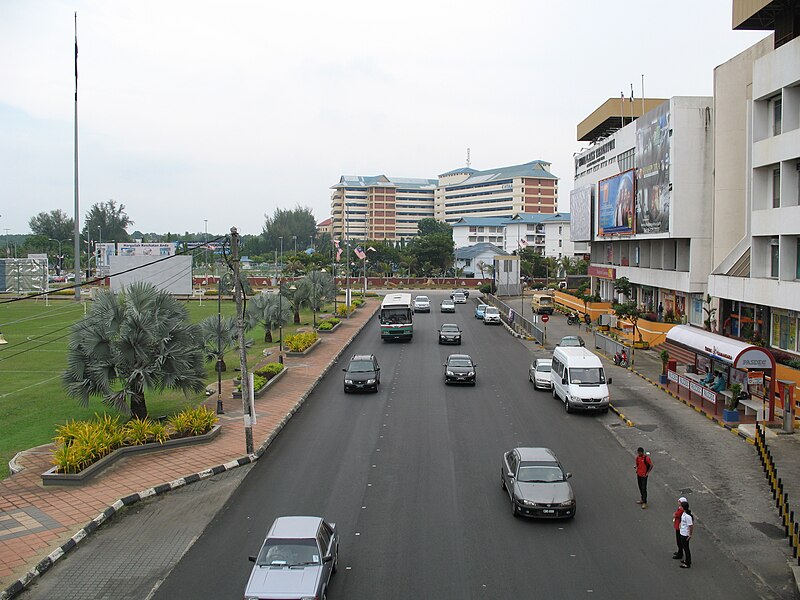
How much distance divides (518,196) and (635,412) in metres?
165

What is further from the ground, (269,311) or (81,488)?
(269,311)

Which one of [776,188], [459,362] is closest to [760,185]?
[776,188]

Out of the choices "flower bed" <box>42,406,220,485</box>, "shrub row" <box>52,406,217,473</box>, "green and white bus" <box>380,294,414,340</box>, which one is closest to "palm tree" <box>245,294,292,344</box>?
"green and white bus" <box>380,294,414,340</box>

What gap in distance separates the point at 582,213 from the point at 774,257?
126ft

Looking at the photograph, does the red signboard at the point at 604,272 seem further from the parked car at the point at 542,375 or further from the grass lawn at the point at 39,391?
the parked car at the point at 542,375

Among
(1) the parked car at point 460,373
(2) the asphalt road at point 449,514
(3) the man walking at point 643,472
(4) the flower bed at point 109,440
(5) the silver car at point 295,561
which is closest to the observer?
(5) the silver car at point 295,561

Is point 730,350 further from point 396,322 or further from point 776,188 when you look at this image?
point 396,322

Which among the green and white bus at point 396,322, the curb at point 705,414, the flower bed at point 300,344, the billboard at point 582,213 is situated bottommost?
the curb at point 705,414

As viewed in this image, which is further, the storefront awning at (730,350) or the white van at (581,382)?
the white van at (581,382)

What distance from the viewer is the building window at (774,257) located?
3350cm

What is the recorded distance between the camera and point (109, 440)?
2084 centimetres

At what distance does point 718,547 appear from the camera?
48.6 feet

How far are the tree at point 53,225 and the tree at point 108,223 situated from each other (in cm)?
419

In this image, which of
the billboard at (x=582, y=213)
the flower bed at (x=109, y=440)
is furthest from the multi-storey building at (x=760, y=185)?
the billboard at (x=582, y=213)
